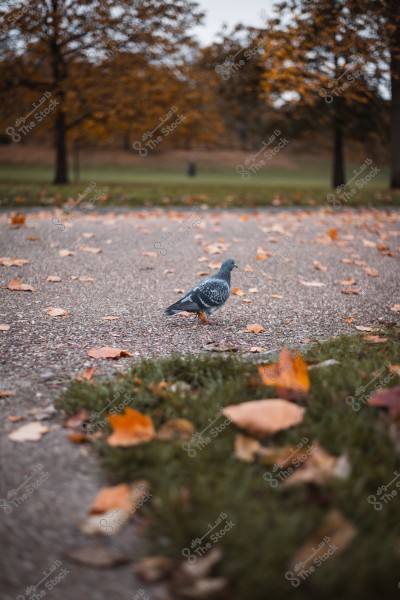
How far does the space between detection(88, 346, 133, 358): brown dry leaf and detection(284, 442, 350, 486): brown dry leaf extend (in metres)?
1.65

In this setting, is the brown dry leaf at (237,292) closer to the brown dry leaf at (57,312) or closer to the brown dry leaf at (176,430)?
the brown dry leaf at (57,312)

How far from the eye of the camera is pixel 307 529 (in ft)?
5.07

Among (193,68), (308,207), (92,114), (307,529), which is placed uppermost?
(193,68)

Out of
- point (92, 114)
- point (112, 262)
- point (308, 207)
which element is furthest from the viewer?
point (92, 114)

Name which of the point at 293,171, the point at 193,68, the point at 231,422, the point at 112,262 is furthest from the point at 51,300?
the point at 293,171

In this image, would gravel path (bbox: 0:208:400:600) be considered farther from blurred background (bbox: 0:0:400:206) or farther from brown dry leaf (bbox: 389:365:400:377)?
blurred background (bbox: 0:0:400:206)

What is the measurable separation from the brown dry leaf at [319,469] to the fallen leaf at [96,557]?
25.5 inches

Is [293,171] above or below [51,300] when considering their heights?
above

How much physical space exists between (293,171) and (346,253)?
44219 mm

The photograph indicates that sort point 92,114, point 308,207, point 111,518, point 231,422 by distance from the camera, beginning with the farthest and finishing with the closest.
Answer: point 92,114 → point 308,207 → point 231,422 → point 111,518

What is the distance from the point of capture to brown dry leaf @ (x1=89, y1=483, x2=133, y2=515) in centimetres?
175

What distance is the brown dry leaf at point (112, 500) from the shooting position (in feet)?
5.73

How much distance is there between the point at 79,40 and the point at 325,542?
62.1 feet

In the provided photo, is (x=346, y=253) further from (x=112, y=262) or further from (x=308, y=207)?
(x=308, y=207)
